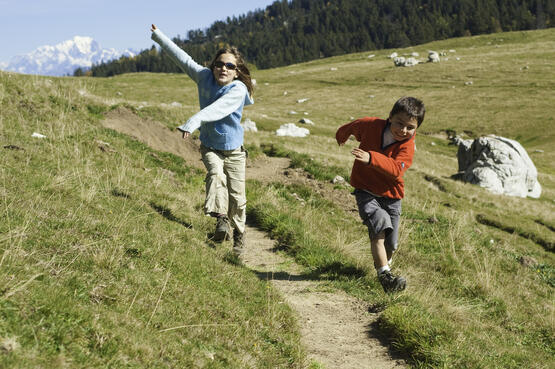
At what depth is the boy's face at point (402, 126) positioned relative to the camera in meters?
5.72

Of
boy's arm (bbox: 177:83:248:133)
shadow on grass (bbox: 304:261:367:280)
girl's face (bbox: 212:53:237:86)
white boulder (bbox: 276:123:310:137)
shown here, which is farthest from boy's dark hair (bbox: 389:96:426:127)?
white boulder (bbox: 276:123:310:137)

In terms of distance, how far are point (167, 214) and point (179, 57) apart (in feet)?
8.53

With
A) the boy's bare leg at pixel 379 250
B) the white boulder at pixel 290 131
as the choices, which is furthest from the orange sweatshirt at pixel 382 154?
the white boulder at pixel 290 131

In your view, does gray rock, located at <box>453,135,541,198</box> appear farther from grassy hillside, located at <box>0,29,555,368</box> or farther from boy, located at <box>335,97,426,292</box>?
boy, located at <box>335,97,426,292</box>

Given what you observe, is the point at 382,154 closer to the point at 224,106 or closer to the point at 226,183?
the point at 224,106

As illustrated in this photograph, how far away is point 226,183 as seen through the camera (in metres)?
6.69

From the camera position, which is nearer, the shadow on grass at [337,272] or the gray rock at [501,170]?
the shadow on grass at [337,272]

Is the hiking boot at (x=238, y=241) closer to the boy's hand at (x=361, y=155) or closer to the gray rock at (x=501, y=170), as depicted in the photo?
the boy's hand at (x=361, y=155)

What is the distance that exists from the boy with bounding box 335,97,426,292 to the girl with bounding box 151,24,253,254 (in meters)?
1.70

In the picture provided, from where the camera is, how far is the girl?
6.28 metres

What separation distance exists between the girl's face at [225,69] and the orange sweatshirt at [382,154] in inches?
77.8

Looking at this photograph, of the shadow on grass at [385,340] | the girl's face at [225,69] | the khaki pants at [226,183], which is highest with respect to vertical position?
the girl's face at [225,69]

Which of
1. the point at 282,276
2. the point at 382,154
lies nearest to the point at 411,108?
the point at 382,154

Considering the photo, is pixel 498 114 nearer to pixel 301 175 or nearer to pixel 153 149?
pixel 301 175
